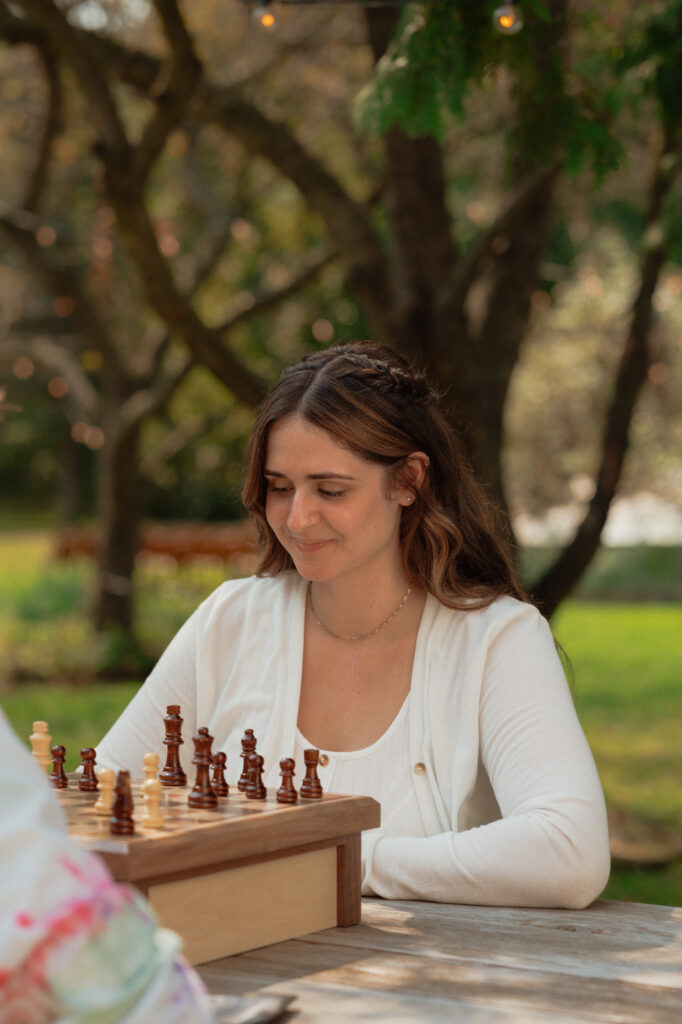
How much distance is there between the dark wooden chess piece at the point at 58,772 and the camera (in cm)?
232

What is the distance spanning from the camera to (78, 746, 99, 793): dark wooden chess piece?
2.29 metres

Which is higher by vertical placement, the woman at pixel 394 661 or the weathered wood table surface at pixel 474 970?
the woman at pixel 394 661

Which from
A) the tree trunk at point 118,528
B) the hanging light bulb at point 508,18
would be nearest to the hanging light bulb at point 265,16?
the hanging light bulb at point 508,18

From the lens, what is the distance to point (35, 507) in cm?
3158

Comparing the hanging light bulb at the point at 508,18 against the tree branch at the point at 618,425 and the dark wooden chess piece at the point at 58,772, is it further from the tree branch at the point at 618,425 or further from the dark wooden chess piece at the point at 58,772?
the dark wooden chess piece at the point at 58,772

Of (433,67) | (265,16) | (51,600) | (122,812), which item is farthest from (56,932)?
(51,600)

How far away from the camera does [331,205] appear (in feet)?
17.5

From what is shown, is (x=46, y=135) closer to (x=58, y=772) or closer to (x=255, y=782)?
(x=58, y=772)

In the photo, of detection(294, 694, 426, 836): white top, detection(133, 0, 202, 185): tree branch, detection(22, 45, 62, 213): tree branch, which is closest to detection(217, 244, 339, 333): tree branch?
detection(22, 45, 62, 213): tree branch

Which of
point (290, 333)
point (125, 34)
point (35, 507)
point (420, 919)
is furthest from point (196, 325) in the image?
point (35, 507)

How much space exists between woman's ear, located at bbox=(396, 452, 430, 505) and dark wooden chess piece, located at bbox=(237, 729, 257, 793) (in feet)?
3.09

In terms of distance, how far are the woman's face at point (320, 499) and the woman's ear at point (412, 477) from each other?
101mm

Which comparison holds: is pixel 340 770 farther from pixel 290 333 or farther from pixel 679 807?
pixel 290 333

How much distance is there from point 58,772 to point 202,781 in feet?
1.17
